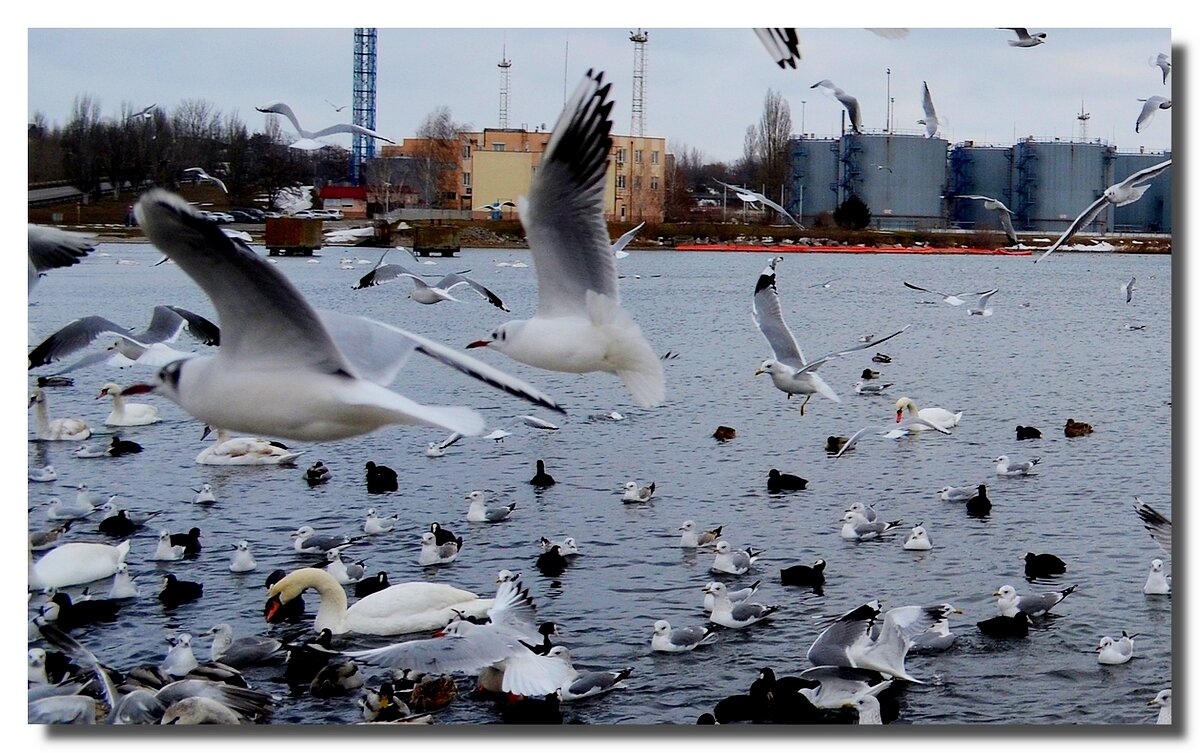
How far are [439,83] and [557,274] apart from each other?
94 centimetres

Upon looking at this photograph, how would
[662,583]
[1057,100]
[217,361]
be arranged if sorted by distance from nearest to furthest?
[217,361], [1057,100], [662,583]

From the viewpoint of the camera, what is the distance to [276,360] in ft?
10.4

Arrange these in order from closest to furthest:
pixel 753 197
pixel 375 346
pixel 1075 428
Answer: pixel 375 346, pixel 753 197, pixel 1075 428

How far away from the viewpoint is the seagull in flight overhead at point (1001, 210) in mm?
4719

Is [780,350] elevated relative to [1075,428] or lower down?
elevated

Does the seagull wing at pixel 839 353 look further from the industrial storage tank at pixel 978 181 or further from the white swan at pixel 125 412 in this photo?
the white swan at pixel 125 412

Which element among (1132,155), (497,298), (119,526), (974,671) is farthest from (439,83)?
(974,671)

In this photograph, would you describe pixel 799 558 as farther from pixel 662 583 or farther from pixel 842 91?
pixel 842 91

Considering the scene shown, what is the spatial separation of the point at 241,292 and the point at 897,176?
2.52 m

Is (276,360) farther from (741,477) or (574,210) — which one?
(741,477)

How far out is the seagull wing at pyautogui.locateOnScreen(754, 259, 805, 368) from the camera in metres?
4.62

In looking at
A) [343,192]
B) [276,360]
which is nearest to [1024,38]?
[343,192]
